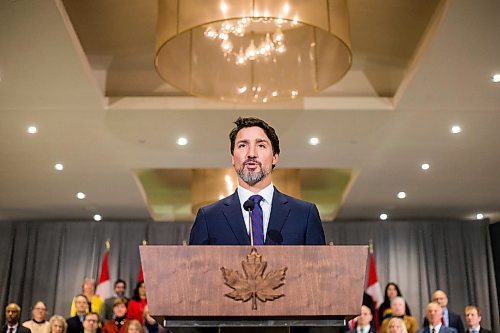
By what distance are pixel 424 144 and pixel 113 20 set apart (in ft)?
14.7

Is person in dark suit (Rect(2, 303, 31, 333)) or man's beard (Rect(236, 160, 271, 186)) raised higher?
man's beard (Rect(236, 160, 271, 186))

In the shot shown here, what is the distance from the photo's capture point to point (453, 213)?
12414mm

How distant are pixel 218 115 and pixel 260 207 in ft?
17.8

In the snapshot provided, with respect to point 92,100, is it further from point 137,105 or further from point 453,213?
point 453,213

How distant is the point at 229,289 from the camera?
146 centimetres

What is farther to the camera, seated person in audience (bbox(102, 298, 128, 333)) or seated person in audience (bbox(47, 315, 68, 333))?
seated person in audience (bbox(102, 298, 128, 333))

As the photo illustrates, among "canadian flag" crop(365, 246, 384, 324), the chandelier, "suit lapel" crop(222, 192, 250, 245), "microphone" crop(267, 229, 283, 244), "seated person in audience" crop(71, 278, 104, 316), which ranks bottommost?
"microphone" crop(267, 229, 283, 244)

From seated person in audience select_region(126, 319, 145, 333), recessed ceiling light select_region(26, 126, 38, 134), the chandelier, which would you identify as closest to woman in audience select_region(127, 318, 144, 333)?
seated person in audience select_region(126, 319, 145, 333)

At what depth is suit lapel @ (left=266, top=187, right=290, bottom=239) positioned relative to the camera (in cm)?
191

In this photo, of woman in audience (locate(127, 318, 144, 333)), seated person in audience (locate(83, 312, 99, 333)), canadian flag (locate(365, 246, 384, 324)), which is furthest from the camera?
canadian flag (locate(365, 246, 384, 324))

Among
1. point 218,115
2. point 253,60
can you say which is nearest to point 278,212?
point 253,60

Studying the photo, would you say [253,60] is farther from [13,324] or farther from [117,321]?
[13,324]

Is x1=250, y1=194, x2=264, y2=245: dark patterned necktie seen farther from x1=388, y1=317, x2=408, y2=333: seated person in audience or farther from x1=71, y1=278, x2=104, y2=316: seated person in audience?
x1=71, y1=278, x2=104, y2=316: seated person in audience

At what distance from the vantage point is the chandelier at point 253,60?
553cm
